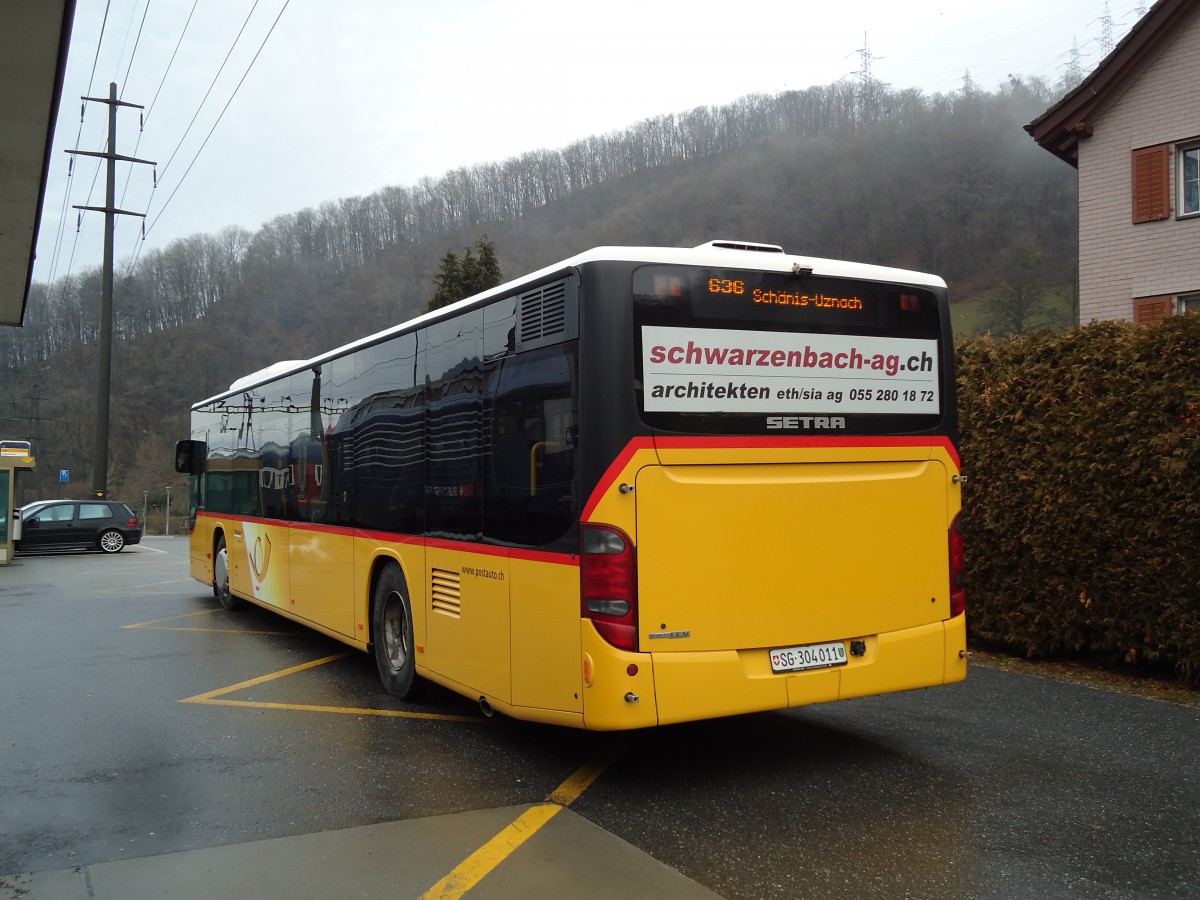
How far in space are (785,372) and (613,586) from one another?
153cm

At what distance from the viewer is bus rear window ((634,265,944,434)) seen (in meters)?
5.22

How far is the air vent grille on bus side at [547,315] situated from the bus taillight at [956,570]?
8.56ft

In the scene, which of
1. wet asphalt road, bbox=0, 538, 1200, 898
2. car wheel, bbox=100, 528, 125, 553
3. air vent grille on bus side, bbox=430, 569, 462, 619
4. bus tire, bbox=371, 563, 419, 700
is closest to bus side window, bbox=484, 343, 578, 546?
air vent grille on bus side, bbox=430, 569, 462, 619

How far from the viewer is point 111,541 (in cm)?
2830

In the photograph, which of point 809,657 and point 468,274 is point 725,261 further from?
point 468,274

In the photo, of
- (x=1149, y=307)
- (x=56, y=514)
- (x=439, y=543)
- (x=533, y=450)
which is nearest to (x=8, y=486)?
(x=56, y=514)

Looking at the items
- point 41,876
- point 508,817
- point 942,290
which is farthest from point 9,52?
point 942,290

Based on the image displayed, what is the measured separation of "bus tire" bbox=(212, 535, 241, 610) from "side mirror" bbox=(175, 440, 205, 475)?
1.44 m

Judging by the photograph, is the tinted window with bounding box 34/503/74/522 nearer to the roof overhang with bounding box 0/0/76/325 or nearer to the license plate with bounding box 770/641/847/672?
the roof overhang with bounding box 0/0/76/325

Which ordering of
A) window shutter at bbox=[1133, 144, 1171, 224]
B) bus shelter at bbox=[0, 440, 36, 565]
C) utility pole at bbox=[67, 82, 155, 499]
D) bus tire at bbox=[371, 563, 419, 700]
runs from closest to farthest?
bus tire at bbox=[371, 563, 419, 700] < window shutter at bbox=[1133, 144, 1171, 224] < bus shelter at bbox=[0, 440, 36, 565] < utility pole at bbox=[67, 82, 155, 499]

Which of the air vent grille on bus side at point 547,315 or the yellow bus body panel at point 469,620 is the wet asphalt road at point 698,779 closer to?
the yellow bus body panel at point 469,620

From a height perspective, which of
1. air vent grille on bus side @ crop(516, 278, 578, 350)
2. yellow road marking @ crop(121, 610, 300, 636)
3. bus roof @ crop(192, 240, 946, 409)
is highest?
bus roof @ crop(192, 240, 946, 409)

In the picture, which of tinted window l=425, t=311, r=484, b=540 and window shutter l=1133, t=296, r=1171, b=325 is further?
window shutter l=1133, t=296, r=1171, b=325

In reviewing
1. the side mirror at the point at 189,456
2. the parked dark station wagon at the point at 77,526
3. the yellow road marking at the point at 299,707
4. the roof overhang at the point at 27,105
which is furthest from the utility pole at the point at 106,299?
the yellow road marking at the point at 299,707
